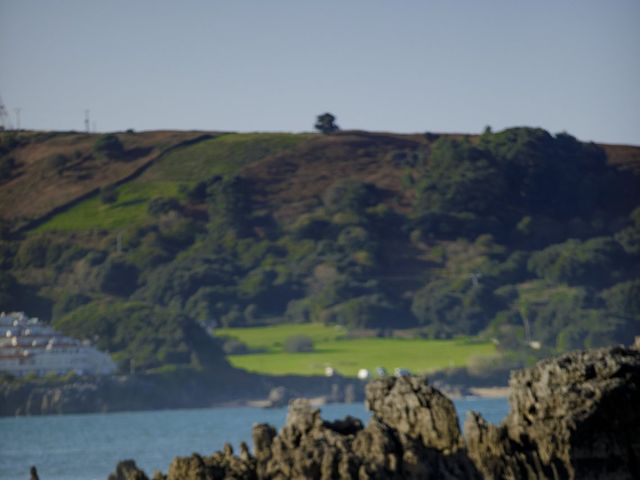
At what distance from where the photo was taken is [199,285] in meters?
181

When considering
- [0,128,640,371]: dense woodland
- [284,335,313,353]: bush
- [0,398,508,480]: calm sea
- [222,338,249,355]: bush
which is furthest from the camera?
[0,128,640,371]: dense woodland

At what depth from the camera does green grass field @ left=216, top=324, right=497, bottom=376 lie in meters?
147

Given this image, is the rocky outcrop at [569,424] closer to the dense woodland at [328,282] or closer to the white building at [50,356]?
the dense woodland at [328,282]

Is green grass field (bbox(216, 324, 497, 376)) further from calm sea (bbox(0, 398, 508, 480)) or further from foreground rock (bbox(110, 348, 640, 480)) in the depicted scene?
foreground rock (bbox(110, 348, 640, 480))

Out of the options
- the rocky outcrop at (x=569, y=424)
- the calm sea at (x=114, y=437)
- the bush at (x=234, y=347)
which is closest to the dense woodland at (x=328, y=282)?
the bush at (x=234, y=347)

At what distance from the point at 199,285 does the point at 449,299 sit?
83.0 ft

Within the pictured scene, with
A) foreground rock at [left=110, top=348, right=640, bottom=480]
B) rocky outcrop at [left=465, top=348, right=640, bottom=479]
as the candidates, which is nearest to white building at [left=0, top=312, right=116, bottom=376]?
rocky outcrop at [left=465, top=348, right=640, bottom=479]

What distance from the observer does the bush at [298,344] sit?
155 m

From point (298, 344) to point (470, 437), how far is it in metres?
129

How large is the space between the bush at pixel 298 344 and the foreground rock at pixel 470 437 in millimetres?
126097

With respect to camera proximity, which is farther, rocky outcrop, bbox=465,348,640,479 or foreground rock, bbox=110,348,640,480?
rocky outcrop, bbox=465,348,640,479

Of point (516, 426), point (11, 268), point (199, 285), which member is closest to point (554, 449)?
point (516, 426)

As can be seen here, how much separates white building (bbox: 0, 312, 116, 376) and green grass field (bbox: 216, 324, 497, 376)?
10505 mm

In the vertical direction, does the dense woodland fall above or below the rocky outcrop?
above
